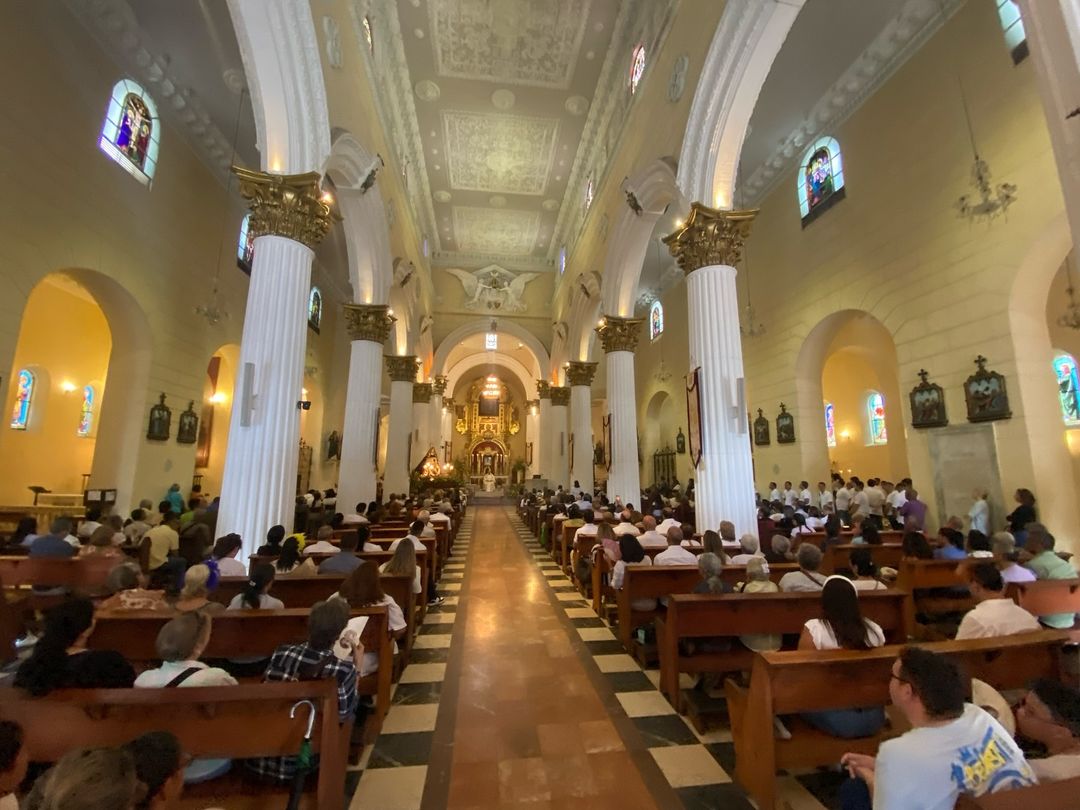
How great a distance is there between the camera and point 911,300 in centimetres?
792

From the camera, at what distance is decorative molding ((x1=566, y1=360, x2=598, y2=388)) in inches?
538

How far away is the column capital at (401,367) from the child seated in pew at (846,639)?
12420 mm

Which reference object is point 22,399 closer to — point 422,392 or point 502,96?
point 422,392

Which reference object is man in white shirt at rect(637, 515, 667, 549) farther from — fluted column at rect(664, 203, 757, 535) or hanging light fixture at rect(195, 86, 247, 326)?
hanging light fixture at rect(195, 86, 247, 326)

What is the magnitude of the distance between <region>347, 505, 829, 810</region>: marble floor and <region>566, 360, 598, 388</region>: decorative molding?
936 centimetres

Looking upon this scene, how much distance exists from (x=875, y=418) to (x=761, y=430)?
3640 mm

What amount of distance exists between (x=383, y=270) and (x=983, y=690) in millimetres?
10251

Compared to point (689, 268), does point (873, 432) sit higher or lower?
lower

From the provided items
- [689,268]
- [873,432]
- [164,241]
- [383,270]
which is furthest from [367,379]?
[873,432]

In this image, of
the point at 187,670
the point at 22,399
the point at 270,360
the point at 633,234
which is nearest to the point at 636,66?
the point at 633,234

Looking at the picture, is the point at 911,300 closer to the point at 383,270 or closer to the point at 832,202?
the point at 832,202

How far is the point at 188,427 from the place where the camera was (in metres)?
9.91

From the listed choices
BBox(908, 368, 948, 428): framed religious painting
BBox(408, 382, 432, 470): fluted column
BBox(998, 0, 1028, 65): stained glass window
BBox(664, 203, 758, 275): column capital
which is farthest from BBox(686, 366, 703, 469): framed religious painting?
BBox(408, 382, 432, 470): fluted column

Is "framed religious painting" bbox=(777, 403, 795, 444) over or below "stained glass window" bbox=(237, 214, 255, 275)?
below
